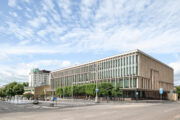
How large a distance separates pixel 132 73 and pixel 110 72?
14297mm

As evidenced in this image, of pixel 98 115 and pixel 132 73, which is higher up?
pixel 132 73

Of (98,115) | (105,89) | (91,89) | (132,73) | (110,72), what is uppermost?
(110,72)

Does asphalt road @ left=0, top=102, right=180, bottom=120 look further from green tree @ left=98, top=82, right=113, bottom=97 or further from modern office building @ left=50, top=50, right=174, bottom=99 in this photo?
green tree @ left=98, top=82, right=113, bottom=97

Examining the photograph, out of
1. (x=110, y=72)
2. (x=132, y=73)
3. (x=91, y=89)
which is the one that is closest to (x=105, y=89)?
(x=91, y=89)

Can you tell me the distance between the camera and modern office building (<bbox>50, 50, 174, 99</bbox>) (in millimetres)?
80812

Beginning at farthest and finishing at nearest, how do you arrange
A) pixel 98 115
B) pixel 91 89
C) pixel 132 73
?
pixel 91 89
pixel 132 73
pixel 98 115

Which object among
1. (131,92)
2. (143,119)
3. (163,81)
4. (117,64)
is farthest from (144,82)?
(143,119)

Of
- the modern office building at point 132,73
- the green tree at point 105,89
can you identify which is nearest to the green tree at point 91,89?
the green tree at point 105,89

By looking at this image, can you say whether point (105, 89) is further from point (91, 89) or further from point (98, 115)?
point (98, 115)

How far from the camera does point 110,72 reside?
93062 mm

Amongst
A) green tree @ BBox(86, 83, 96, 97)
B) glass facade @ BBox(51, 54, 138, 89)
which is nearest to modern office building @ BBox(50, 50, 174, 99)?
glass facade @ BBox(51, 54, 138, 89)

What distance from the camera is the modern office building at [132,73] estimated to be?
8081cm

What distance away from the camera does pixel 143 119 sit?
55.9ft

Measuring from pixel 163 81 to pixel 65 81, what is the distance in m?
62.7
